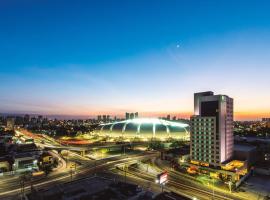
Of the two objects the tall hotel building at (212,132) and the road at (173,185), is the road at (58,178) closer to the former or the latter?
the road at (173,185)

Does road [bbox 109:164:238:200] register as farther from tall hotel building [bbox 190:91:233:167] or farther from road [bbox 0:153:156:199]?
tall hotel building [bbox 190:91:233:167]

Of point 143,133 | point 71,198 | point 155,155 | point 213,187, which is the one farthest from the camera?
point 143,133

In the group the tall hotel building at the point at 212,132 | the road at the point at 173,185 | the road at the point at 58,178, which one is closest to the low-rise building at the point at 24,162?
the road at the point at 58,178

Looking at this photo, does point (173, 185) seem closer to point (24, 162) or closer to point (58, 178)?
point (58, 178)

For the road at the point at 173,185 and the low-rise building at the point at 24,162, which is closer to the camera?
the road at the point at 173,185

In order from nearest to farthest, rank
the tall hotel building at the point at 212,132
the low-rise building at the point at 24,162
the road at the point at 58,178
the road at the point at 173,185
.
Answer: the road at the point at 173,185, the road at the point at 58,178, the low-rise building at the point at 24,162, the tall hotel building at the point at 212,132

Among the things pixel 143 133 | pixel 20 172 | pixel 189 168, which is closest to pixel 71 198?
pixel 20 172

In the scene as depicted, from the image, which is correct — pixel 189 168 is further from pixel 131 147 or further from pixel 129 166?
pixel 131 147

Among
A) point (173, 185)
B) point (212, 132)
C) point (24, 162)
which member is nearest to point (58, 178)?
point (24, 162)
